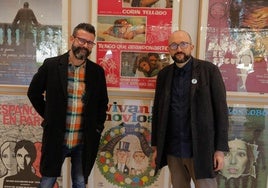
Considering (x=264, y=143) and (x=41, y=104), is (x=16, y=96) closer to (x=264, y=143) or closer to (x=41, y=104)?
(x=41, y=104)

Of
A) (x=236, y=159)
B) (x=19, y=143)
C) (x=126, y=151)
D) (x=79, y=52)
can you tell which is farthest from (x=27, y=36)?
(x=236, y=159)

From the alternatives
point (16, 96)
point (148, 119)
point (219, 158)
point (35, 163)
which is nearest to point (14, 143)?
point (35, 163)

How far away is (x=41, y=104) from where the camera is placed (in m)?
1.90

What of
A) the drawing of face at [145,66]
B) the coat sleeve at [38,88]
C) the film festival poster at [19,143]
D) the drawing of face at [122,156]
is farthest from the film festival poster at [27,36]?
the drawing of face at [122,156]

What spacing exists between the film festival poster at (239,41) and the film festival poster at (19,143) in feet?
4.99

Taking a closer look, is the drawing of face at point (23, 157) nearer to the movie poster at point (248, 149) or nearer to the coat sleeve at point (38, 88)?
the coat sleeve at point (38, 88)

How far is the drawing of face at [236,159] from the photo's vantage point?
2285 mm

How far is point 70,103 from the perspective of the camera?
1.79 m

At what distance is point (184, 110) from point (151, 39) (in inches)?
29.6

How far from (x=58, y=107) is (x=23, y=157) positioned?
901mm

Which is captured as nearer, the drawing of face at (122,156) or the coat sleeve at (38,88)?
the coat sleeve at (38,88)

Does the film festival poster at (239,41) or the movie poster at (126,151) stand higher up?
the film festival poster at (239,41)

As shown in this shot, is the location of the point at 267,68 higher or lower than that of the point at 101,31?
lower

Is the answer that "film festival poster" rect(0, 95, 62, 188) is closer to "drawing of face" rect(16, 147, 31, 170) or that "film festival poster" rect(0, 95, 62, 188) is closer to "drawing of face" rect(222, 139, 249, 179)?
"drawing of face" rect(16, 147, 31, 170)
